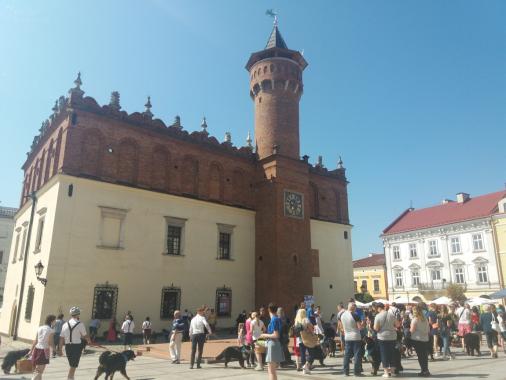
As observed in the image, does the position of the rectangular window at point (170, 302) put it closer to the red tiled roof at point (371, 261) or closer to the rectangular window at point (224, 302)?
the rectangular window at point (224, 302)

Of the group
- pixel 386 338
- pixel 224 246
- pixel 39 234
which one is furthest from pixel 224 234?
pixel 386 338

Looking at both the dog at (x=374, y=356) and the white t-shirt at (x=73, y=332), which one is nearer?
the white t-shirt at (x=73, y=332)

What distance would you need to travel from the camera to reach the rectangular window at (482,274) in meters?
41.1

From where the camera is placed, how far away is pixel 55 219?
1939cm

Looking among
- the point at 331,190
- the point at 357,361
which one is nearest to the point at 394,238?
the point at 331,190

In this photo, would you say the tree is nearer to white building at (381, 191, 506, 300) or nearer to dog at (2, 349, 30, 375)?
white building at (381, 191, 506, 300)

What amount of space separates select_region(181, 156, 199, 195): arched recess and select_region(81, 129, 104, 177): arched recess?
17.3 feet

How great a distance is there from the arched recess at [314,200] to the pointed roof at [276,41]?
Result: 11.2 meters

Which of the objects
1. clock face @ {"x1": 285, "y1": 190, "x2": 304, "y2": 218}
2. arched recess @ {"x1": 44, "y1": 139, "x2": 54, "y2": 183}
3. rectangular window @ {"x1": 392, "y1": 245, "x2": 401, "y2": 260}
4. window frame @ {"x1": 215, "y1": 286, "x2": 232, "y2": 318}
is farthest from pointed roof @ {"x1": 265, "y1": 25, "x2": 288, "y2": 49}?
rectangular window @ {"x1": 392, "y1": 245, "x2": 401, "y2": 260}

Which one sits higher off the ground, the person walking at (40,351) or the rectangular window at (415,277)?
the rectangular window at (415,277)

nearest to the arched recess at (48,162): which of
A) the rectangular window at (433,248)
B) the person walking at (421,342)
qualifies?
the person walking at (421,342)

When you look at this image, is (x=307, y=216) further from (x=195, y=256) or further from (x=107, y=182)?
(x=107, y=182)

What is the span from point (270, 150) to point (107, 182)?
1179cm

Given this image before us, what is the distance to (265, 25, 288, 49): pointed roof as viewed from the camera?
31.4 m
